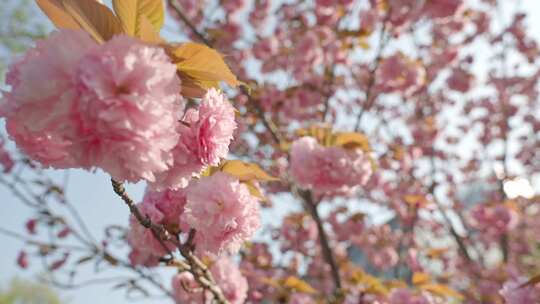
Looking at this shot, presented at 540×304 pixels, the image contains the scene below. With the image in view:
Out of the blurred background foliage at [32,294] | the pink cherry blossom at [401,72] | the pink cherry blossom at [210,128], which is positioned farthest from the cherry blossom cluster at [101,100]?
the blurred background foliage at [32,294]

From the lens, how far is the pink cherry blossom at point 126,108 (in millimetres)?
596

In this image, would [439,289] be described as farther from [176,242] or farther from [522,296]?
[176,242]

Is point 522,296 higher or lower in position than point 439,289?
lower

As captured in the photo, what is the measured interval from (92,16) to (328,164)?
4.76 ft

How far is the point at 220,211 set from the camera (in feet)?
3.23

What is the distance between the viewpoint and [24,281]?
1600cm

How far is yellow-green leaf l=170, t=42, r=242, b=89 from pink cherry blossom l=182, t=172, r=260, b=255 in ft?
0.93

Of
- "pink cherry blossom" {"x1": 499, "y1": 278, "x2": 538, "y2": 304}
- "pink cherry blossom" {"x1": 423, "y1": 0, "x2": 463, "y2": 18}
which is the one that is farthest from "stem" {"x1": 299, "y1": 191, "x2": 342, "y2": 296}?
"pink cherry blossom" {"x1": 423, "y1": 0, "x2": 463, "y2": 18}

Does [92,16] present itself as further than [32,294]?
No

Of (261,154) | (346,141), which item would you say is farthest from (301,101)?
(346,141)

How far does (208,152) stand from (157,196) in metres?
0.40

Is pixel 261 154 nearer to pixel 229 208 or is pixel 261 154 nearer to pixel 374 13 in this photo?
pixel 374 13

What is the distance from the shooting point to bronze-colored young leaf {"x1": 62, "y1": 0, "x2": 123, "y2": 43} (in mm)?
684

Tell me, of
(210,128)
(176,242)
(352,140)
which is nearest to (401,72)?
(352,140)
